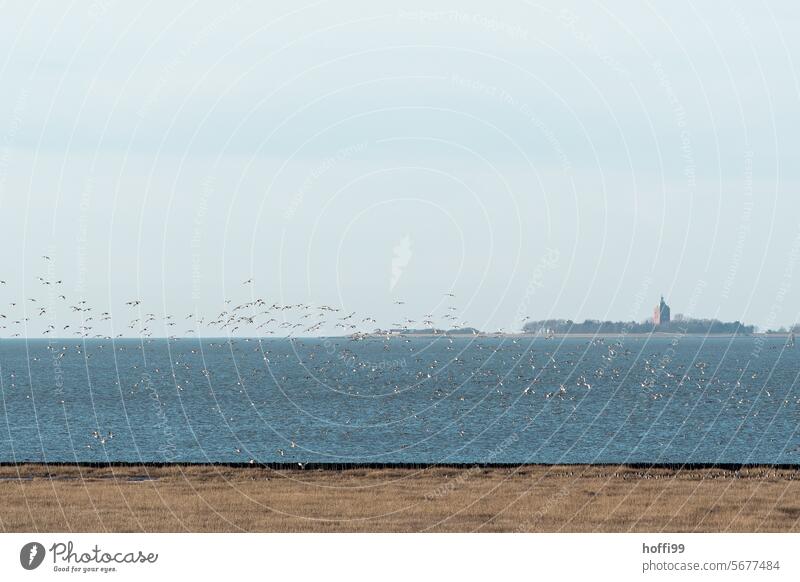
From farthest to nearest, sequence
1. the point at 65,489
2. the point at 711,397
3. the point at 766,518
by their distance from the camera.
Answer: the point at 711,397 → the point at 65,489 → the point at 766,518

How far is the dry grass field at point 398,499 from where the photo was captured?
98.2 ft

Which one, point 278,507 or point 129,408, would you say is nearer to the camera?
point 278,507

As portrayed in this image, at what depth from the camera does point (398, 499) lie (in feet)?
114

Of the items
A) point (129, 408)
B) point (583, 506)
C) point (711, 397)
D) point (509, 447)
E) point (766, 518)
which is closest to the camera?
point (766, 518)

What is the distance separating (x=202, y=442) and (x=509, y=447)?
68.8 feet

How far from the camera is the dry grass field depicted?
2994cm

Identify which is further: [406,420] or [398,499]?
[406,420]

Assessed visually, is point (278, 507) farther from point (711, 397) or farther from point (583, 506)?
point (711, 397)

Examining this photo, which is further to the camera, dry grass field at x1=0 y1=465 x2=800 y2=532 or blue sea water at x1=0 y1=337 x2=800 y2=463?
blue sea water at x1=0 y1=337 x2=800 y2=463

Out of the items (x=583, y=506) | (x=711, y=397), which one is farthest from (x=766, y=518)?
(x=711, y=397)

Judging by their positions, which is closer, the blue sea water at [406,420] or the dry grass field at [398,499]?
the dry grass field at [398,499]
